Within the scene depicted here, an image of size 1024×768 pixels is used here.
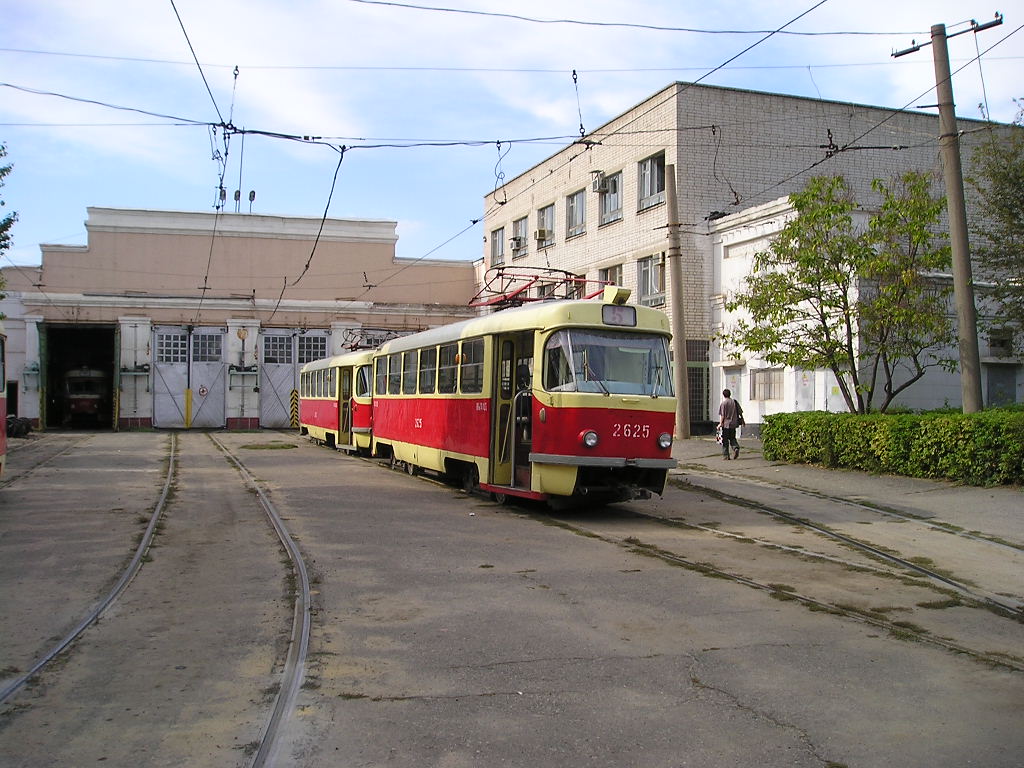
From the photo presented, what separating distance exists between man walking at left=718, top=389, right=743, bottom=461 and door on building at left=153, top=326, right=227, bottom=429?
1175 inches

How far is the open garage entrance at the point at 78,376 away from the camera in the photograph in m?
44.9

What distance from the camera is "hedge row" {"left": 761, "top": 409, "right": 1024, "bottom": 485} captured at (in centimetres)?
1465

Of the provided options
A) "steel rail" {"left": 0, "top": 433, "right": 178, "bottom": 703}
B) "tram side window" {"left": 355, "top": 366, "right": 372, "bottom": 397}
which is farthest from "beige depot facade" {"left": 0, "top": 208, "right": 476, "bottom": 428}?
"steel rail" {"left": 0, "top": 433, "right": 178, "bottom": 703}

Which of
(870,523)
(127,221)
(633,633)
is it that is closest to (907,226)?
(870,523)

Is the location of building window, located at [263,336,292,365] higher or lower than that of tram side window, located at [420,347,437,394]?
higher

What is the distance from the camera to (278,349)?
153ft

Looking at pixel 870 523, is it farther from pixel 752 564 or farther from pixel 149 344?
pixel 149 344

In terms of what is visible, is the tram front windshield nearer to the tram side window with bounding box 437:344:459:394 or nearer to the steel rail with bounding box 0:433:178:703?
the tram side window with bounding box 437:344:459:394

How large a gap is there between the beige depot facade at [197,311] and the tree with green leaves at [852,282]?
86.2 feet

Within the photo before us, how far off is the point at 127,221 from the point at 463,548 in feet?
138

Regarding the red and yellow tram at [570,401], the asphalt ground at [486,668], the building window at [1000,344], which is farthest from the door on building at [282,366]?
the asphalt ground at [486,668]

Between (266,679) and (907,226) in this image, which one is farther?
(907,226)

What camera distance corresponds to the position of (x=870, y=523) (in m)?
12.8

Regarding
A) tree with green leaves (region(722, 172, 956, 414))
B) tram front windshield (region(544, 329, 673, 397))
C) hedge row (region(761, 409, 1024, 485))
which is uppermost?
tree with green leaves (region(722, 172, 956, 414))
